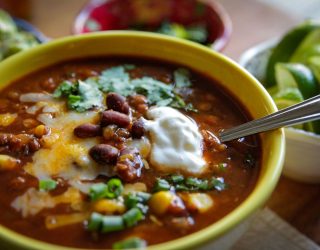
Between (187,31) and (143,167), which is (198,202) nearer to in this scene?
(143,167)

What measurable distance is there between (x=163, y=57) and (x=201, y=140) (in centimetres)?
57

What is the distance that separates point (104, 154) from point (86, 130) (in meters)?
0.16

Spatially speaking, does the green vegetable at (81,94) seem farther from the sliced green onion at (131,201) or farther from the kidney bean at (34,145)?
the sliced green onion at (131,201)

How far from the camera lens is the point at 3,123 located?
6.61 feet

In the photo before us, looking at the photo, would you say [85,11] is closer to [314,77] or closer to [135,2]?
[135,2]

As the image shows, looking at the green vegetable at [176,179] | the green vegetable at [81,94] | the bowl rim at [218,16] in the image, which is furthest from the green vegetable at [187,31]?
the green vegetable at [176,179]

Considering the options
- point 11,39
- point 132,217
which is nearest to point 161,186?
point 132,217

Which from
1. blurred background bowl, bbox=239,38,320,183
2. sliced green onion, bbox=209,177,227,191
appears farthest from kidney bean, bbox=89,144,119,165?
blurred background bowl, bbox=239,38,320,183

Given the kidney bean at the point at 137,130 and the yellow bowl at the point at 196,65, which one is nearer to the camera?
the yellow bowl at the point at 196,65

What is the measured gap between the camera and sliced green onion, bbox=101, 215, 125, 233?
1589 millimetres

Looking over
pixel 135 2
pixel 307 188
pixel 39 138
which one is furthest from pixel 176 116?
pixel 135 2

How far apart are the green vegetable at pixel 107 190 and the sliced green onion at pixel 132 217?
0.09m

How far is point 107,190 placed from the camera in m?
1.70

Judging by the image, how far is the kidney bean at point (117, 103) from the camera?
202 cm
